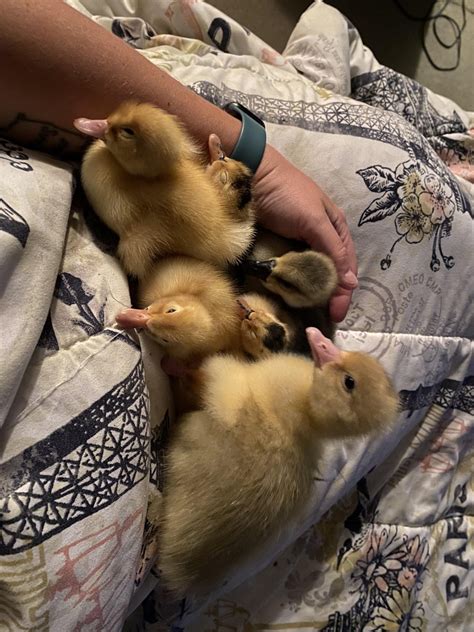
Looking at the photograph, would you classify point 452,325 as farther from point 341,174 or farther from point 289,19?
point 289,19

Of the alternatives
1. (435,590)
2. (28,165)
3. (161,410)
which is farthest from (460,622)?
(28,165)

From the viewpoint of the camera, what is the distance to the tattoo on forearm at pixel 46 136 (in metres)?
0.72

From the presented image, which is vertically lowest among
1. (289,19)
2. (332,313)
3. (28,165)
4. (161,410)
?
(161,410)

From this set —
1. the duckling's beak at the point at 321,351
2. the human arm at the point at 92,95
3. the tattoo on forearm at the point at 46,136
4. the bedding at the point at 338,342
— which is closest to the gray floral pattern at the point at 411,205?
the bedding at the point at 338,342

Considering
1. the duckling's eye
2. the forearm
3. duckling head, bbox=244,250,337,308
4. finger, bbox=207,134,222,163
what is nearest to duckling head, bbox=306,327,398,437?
the duckling's eye

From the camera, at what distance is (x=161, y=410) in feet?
2.56

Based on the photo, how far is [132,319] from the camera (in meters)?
0.69

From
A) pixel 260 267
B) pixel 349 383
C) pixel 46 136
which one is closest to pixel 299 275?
pixel 260 267

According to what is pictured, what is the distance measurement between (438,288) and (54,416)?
74 centimetres

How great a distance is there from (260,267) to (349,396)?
252 millimetres

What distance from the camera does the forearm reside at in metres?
0.67

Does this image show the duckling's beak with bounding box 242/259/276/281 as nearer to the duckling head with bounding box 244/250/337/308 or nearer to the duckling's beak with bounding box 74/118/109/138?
the duckling head with bounding box 244/250/337/308

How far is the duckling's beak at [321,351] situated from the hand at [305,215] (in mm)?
107

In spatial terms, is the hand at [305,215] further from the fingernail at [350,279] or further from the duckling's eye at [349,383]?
the duckling's eye at [349,383]
